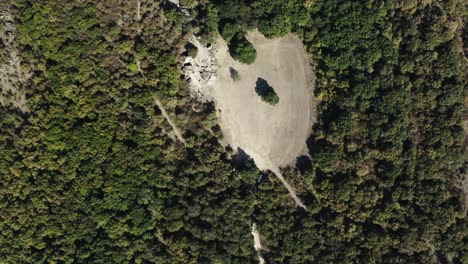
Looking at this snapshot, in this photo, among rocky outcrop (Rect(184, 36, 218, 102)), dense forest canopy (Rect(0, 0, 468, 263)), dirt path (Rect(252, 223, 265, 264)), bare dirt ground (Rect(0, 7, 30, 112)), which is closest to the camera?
dense forest canopy (Rect(0, 0, 468, 263))

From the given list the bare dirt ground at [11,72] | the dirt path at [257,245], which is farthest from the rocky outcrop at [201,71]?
the bare dirt ground at [11,72]

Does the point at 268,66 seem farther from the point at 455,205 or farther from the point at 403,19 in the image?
the point at 455,205

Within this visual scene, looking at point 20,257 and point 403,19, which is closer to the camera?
point 20,257

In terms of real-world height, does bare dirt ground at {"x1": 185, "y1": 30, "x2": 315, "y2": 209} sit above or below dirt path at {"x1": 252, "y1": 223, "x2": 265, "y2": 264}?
above

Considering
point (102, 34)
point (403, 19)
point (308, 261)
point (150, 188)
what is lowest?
point (308, 261)

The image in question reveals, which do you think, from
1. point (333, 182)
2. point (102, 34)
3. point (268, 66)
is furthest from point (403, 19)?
point (102, 34)

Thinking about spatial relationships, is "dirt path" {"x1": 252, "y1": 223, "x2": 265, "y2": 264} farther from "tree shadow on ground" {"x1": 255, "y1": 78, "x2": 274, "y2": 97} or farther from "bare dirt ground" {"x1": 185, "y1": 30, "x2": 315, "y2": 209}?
"tree shadow on ground" {"x1": 255, "y1": 78, "x2": 274, "y2": 97}

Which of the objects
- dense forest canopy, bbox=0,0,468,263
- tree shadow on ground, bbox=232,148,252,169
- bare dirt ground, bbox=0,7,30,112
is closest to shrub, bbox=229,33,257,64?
dense forest canopy, bbox=0,0,468,263

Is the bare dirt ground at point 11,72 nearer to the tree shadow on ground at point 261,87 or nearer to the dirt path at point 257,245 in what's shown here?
the tree shadow on ground at point 261,87

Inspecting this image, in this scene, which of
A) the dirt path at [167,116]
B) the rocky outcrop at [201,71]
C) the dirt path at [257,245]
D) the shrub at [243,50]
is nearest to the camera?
the shrub at [243,50]
